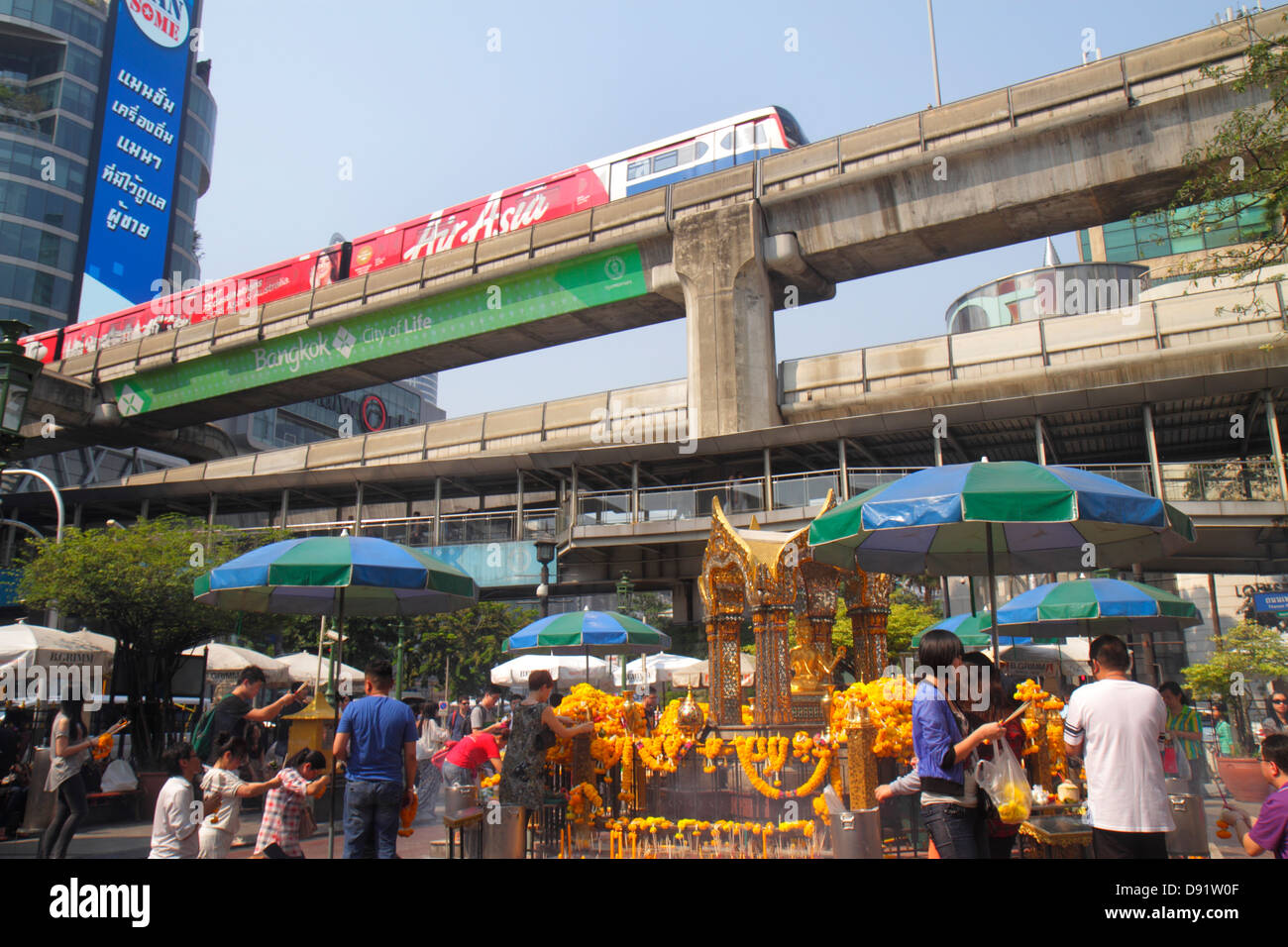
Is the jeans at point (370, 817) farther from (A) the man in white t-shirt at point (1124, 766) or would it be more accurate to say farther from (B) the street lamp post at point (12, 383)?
(B) the street lamp post at point (12, 383)

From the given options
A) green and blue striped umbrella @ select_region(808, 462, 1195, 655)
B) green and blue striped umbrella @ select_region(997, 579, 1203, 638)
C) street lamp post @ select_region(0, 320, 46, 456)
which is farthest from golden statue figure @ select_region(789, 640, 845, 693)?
street lamp post @ select_region(0, 320, 46, 456)

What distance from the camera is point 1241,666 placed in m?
21.9

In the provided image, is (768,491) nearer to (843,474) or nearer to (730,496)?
(730,496)

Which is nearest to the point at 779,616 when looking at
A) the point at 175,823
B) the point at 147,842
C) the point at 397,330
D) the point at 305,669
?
the point at 175,823

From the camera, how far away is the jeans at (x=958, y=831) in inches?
183

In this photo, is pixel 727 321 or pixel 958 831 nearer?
pixel 958 831

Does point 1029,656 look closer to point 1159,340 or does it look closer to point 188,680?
point 1159,340

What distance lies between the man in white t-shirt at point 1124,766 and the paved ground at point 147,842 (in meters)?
5.60

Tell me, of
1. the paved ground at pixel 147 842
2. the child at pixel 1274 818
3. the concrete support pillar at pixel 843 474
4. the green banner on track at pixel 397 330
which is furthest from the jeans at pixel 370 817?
the green banner on track at pixel 397 330

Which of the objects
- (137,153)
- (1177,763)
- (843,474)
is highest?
(137,153)

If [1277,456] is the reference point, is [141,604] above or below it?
below

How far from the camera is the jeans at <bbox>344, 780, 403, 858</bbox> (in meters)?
6.26

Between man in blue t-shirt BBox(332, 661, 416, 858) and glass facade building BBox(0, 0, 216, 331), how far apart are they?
72384 mm

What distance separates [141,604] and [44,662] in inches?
120
